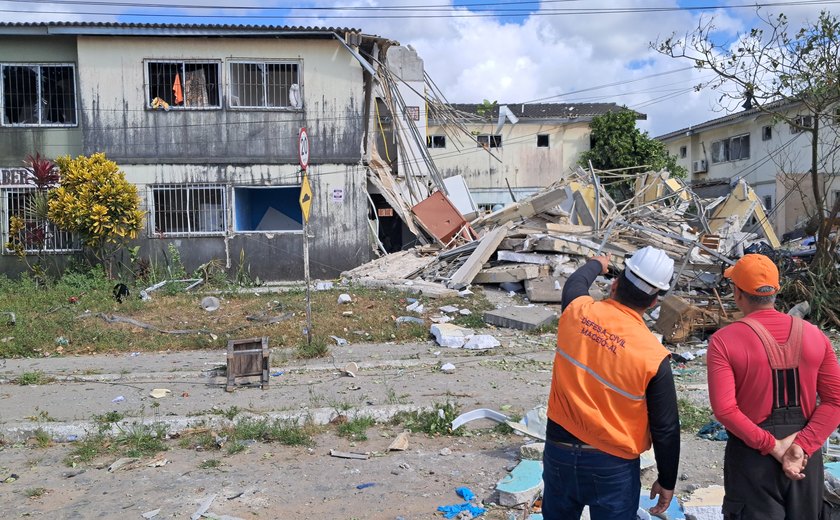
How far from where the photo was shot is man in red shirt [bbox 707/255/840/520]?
3074 millimetres

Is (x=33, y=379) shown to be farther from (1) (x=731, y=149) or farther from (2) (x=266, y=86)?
(1) (x=731, y=149)

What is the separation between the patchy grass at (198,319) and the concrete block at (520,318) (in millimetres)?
250

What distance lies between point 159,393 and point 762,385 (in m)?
6.50

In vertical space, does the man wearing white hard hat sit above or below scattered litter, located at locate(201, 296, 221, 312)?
above

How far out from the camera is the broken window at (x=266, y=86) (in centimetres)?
1611

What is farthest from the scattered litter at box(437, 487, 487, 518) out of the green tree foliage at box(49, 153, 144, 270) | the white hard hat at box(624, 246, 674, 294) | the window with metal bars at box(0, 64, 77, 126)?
the window with metal bars at box(0, 64, 77, 126)

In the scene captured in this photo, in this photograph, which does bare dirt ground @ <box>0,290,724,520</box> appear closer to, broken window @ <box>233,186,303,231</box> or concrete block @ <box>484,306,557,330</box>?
concrete block @ <box>484,306,557,330</box>

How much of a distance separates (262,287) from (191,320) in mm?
4018

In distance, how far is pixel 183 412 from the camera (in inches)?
280

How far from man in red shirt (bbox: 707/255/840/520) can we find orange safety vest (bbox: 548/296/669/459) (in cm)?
39

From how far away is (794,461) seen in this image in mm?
3045

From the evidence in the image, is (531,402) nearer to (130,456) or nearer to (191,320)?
(130,456)

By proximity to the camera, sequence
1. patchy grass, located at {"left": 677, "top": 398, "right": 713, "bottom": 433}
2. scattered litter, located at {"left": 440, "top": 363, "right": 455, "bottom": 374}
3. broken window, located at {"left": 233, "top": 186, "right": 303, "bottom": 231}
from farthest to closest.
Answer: broken window, located at {"left": 233, "top": 186, "right": 303, "bottom": 231}
scattered litter, located at {"left": 440, "top": 363, "right": 455, "bottom": 374}
patchy grass, located at {"left": 677, "top": 398, "right": 713, "bottom": 433}

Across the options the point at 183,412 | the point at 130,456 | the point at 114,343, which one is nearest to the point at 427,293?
the point at 114,343
